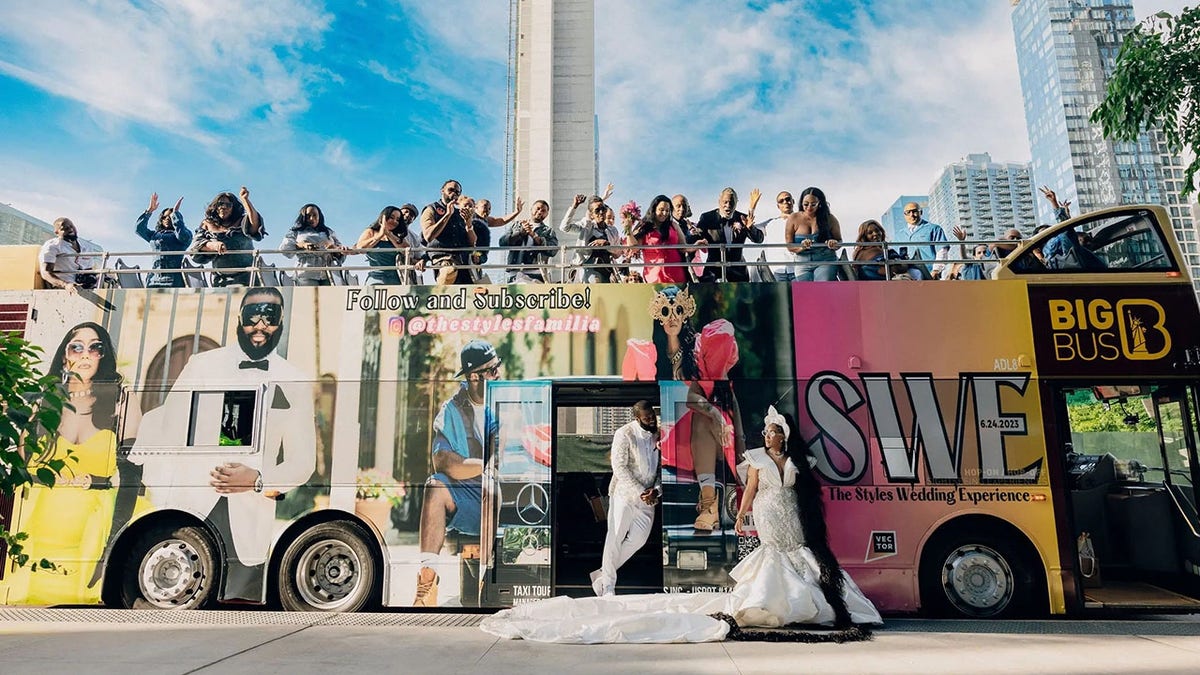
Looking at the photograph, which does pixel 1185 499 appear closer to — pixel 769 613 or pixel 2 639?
pixel 769 613

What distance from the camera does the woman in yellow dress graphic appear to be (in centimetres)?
730

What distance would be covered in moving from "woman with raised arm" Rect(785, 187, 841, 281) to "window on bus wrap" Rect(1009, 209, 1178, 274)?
192 cm

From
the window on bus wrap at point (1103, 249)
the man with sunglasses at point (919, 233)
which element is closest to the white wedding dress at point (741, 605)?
the window on bus wrap at point (1103, 249)

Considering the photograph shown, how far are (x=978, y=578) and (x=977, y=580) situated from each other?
0.08ft

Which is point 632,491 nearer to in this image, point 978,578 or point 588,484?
point 588,484

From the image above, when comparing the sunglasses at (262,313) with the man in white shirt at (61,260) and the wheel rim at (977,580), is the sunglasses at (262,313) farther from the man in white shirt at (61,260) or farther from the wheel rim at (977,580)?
the wheel rim at (977,580)

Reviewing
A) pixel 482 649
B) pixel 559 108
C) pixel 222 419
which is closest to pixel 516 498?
pixel 482 649

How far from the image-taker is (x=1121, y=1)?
10262 cm

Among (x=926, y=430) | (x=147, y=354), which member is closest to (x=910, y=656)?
(x=926, y=430)

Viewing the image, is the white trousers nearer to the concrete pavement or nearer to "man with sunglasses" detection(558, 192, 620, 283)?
the concrete pavement

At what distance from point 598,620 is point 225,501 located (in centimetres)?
415

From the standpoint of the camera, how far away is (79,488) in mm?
7426

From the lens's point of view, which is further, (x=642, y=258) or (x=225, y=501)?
(x=642, y=258)

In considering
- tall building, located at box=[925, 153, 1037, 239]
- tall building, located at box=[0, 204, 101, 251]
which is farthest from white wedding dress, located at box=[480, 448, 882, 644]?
tall building, located at box=[925, 153, 1037, 239]
